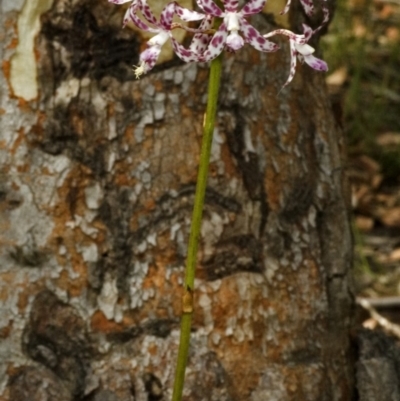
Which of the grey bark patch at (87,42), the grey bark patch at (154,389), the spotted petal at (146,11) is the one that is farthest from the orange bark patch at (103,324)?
the spotted petal at (146,11)

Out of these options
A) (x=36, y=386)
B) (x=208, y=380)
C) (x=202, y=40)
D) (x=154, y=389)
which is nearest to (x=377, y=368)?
(x=208, y=380)

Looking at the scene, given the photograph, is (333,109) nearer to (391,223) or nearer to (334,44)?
(391,223)

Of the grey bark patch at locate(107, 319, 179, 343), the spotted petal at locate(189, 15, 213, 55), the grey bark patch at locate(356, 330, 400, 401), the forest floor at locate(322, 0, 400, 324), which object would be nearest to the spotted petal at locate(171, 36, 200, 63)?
the spotted petal at locate(189, 15, 213, 55)

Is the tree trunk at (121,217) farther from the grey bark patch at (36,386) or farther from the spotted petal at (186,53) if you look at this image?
the spotted petal at (186,53)

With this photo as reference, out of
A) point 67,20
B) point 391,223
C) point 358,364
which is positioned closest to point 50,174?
point 67,20

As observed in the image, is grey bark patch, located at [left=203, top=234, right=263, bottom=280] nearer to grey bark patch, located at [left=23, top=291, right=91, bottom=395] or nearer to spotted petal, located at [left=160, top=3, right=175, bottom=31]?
grey bark patch, located at [left=23, top=291, right=91, bottom=395]

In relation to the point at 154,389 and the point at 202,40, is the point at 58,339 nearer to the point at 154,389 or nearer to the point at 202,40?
the point at 154,389

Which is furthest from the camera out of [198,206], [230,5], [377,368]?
[377,368]

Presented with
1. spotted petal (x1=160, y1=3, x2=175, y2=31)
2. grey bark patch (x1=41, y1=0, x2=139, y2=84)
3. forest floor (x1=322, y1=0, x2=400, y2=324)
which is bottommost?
spotted petal (x1=160, y1=3, x2=175, y2=31)
